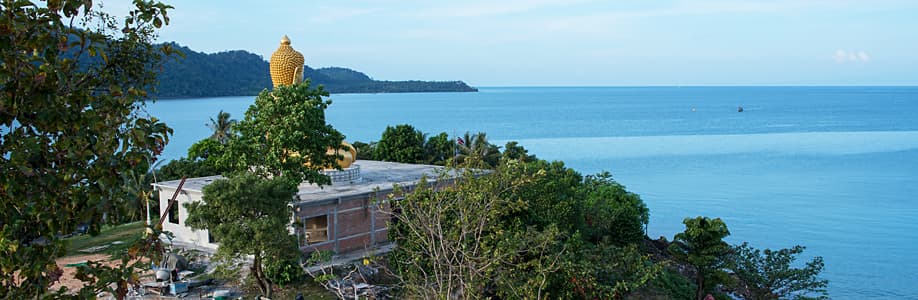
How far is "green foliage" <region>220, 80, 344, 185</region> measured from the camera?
76.6 ft

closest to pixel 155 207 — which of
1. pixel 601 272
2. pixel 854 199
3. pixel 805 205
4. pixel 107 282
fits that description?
pixel 601 272

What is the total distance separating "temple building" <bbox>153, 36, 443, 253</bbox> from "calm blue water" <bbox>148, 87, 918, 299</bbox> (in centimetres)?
2112

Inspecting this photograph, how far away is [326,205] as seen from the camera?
2448 centimetres

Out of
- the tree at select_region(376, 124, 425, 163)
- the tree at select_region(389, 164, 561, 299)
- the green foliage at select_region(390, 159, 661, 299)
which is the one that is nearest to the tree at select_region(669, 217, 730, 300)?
the green foliage at select_region(390, 159, 661, 299)

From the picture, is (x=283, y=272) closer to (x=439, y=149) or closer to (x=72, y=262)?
(x=72, y=262)

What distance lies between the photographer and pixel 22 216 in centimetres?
549

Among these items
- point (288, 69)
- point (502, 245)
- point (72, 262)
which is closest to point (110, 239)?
point (72, 262)

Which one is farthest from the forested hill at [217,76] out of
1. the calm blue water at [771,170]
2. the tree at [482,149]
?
the tree at [482,149]

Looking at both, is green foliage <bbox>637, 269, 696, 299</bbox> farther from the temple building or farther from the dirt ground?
the dirt ground

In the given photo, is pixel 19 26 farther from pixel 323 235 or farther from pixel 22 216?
pixel 323 235

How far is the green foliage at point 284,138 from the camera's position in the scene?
23359 mm

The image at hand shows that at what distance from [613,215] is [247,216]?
18.4 m

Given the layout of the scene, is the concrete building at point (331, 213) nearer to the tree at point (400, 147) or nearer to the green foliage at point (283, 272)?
the green foliage at point (283, 272)

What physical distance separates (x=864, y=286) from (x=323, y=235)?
25.4 metres
